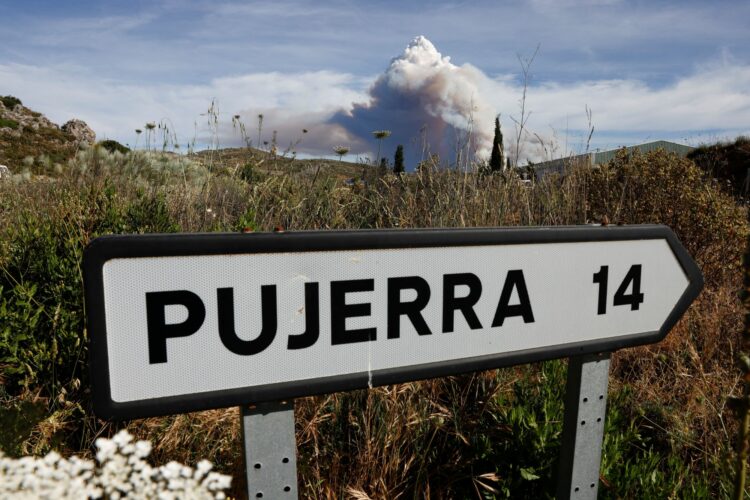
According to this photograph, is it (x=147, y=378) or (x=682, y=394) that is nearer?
(x=147, y=378)

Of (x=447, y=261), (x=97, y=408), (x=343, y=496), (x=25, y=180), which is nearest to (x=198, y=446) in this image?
(x=343, y=496)

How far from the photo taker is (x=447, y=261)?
124cm

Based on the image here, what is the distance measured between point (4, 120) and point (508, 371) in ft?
137

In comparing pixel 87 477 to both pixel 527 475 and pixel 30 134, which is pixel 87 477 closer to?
pixel 527 475

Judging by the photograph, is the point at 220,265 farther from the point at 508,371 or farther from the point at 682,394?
the point at 682,394

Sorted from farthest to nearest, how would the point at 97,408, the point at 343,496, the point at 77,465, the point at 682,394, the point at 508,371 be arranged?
the point at 682,394, the point at 508,371, the point at 343,496, the point at 97,408, the point at 77,465

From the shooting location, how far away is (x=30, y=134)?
35.5 meters

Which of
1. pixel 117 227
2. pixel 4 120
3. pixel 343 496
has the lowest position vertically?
pixel 343 496

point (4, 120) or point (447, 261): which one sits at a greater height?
point (4, 120)

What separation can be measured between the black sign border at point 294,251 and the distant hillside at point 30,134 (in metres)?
31.2

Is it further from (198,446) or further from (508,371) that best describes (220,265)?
(508,371)

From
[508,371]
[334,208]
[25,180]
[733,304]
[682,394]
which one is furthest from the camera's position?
[25,180]

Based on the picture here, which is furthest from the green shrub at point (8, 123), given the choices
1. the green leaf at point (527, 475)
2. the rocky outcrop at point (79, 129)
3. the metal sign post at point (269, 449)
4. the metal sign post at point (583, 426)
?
the metal sign post at point (583, 426)

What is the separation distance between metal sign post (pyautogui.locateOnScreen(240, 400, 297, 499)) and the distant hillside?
31229 millimetres
